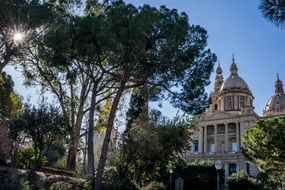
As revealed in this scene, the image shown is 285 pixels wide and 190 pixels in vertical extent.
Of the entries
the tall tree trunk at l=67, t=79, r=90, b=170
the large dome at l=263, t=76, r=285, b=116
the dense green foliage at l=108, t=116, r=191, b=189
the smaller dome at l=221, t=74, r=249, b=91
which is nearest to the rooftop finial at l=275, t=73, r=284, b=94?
the large dome at l=263, t=76, r=285, b=116

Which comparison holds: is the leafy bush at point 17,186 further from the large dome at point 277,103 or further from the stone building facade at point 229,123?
the large dome at point 277,103

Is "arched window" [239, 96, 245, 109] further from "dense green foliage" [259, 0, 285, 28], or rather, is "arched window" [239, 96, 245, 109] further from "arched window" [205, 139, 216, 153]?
"dense green foliage" [259, 0, 285, 28]

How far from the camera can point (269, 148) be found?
2344cm

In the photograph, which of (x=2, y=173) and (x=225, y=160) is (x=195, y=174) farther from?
(x=225, y=160)

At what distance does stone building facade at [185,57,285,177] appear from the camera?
194ft

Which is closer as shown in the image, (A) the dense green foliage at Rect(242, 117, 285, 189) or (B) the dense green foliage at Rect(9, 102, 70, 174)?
(B) the dense green foliage at Rect(9, 102, 70, 174)

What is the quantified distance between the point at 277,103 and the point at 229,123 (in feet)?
40.6

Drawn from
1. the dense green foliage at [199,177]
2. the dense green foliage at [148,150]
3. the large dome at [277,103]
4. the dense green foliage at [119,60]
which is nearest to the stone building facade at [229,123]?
the large dome at [277,103]

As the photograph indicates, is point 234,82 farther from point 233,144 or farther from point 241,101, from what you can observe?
point 233,144

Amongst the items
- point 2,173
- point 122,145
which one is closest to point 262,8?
point 2,173

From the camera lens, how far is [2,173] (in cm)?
1669

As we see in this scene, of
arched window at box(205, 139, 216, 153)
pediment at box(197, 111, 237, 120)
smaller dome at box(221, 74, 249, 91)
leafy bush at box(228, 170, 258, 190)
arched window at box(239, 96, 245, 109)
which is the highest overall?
smaller dome at box(221, 74, 249, 91)

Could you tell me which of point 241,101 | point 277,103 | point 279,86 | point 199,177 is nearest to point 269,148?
point 199,177

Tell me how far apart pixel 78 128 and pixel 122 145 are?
3.20 meters
